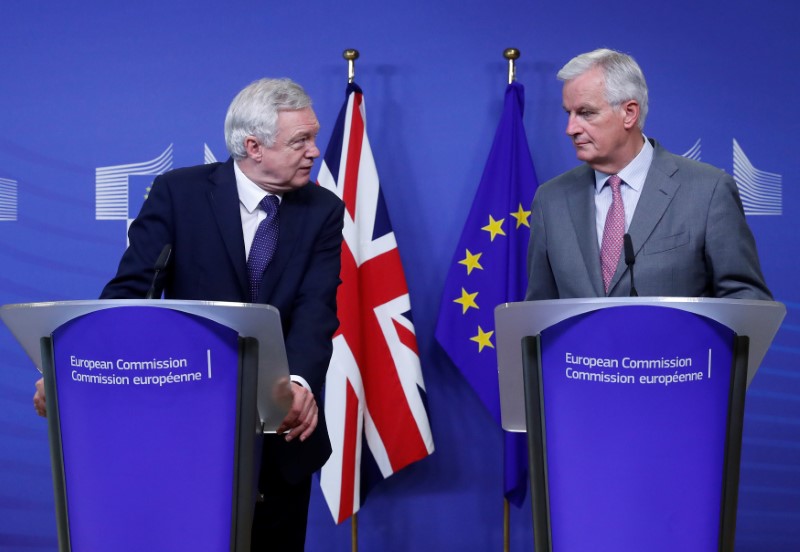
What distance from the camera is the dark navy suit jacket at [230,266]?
2.16 m

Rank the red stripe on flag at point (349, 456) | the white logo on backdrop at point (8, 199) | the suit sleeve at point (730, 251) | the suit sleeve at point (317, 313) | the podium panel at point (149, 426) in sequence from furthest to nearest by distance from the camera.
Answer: the white logo on backdrop at point (8, 199), the red stripe on flag at point (349, 456), the suit sleeve at point (730, 251), the suit sleeve at point (317, 313), the podium panel at point (149, 426)

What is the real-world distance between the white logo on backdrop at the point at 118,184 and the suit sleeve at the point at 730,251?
228cm

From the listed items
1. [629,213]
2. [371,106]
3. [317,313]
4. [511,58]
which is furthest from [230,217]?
[511,58]

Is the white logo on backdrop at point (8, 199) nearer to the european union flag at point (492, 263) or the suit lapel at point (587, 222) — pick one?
the european union flag at point (492, 263)

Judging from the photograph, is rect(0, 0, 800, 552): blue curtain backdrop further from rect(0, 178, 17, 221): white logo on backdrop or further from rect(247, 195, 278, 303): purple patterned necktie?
rect(247, 195, 278, 303): purple patterned necktie

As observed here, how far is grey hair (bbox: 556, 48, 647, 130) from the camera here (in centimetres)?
242

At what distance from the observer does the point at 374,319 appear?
352cm

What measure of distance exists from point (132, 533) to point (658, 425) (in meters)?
0.89

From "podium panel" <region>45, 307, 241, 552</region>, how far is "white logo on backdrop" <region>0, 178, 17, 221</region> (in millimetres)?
2407

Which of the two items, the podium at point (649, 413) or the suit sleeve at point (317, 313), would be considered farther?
the suit sleeve at point (317, 313)

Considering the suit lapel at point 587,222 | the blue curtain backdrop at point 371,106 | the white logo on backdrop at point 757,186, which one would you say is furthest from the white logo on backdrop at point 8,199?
the white logo on backdrop at point 757,186

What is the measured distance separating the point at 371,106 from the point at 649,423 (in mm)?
2482

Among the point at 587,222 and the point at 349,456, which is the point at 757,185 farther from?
the point at 349,456

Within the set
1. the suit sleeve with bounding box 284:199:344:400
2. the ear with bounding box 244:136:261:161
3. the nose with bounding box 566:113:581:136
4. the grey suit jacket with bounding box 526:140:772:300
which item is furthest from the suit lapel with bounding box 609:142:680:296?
the ear with bounding box 244:136:261:161
